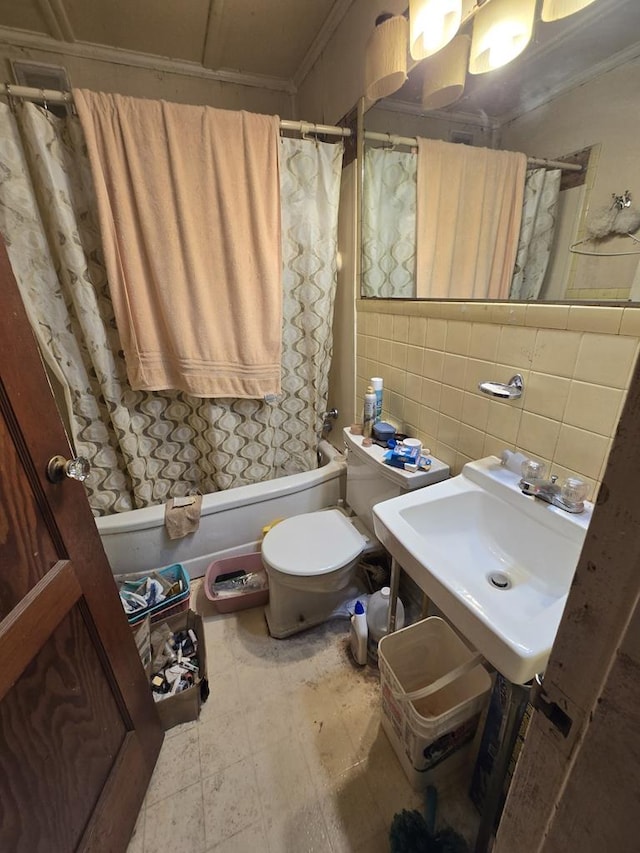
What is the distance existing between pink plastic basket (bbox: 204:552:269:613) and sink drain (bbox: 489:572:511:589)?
0.97m

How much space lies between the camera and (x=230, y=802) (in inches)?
37.0

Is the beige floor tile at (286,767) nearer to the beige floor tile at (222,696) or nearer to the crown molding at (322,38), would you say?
the beige floor tile at (222,696)

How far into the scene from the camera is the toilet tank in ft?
3.64

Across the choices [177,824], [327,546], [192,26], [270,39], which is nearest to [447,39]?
[270,39]

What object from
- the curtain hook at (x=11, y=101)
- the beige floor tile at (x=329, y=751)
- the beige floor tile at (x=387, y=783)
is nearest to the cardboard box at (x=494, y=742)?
the beige floor tile at (x=387, y=783)

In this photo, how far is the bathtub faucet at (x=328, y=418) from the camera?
6.24 ft

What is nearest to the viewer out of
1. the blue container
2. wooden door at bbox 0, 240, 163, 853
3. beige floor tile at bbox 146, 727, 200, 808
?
wooden door at bbox 0, 240, 163, 853

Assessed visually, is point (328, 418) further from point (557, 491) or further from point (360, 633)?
point (557, 491)

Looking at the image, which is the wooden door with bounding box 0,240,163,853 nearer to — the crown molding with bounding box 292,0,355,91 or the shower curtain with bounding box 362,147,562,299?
the shower curtain with bounding box 362,147,562,299

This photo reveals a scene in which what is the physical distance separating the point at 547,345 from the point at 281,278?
1.06 metres

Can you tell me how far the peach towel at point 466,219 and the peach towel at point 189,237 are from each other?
22.9 inches

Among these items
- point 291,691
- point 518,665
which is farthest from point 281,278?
point 291,691

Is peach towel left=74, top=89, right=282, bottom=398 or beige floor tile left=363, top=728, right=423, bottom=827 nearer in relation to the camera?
beige floor tile left=363, top=728, right=423, bottom=827

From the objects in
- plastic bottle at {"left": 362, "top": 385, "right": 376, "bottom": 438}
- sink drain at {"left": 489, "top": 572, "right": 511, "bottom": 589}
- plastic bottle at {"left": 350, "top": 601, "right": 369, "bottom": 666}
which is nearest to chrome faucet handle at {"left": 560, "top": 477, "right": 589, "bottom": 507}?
sink drain at {"left": 489, "top": 572, "right": 511, "bottom": 589}
